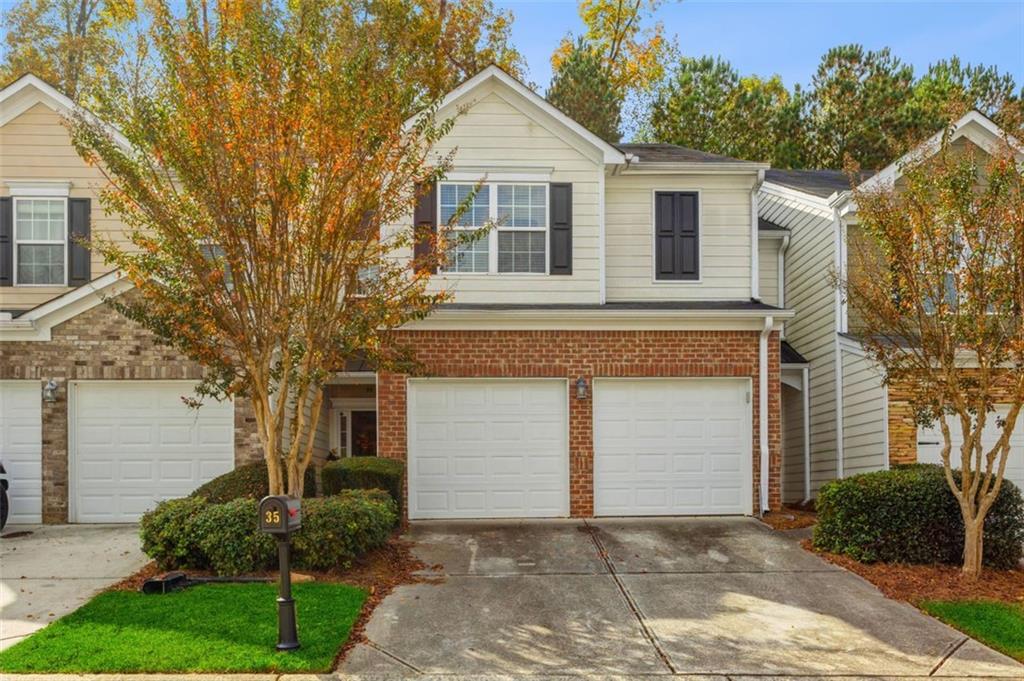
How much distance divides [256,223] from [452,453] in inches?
202

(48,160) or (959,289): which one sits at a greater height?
(48,160)

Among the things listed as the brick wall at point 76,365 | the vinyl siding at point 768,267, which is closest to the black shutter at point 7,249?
the brick wall at point 76,365

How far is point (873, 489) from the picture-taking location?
411 inches

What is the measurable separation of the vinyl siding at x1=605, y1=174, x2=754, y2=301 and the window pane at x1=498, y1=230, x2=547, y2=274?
1188 mm

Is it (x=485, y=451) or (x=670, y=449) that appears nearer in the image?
(x=485, y=451)

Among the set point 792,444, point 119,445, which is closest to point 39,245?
point 119,445

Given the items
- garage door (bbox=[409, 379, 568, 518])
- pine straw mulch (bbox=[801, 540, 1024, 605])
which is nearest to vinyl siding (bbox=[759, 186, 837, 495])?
garage door (bbox=[409, 379, 568, 518])

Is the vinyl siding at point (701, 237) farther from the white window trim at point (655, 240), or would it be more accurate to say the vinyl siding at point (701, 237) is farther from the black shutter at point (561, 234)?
the black shutter at point (561, 234)

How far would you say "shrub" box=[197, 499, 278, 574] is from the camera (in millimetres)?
9086

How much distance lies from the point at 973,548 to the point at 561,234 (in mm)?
7135

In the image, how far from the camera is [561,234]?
13891 mm

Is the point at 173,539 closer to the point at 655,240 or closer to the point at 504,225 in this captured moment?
the point at 504,225

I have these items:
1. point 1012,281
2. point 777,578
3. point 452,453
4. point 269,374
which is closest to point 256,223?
point 269,374

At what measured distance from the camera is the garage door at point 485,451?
1315 cm
